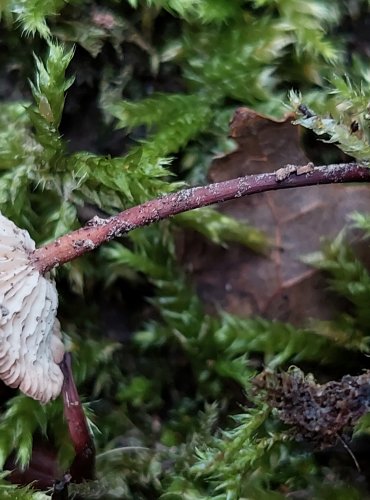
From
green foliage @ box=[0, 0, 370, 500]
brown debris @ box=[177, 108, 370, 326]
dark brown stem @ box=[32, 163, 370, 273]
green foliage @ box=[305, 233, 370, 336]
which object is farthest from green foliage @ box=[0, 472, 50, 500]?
green foliage @ box=[305, 233, 370, 336]

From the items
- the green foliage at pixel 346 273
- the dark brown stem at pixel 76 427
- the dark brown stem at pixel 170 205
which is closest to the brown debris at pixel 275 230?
the green foliage at pixel 346 273

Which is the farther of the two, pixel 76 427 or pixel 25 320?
pixel 76 427

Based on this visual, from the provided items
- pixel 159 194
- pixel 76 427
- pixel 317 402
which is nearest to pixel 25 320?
pixel 76 427

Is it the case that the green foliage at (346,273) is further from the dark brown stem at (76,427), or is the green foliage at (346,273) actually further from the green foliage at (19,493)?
the green foliage at (19,493)

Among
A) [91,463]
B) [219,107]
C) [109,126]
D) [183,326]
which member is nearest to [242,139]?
[219,107]

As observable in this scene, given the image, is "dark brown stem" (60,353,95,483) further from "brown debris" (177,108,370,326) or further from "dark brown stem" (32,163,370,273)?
"brown debris" (177,108,370,326)

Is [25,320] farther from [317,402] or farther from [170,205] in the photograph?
[317,402]

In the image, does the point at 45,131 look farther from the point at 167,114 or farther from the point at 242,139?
the point at 242,139
